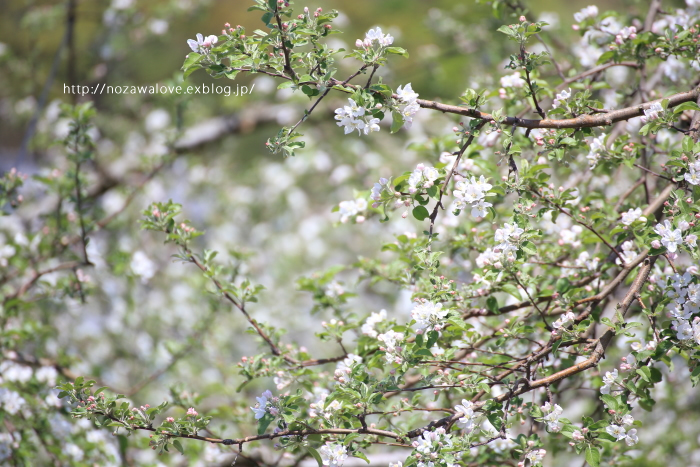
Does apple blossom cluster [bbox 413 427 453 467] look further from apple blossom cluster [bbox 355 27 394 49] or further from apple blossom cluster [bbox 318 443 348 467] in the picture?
apple blossom cluster [bbox 355 27 394 49]

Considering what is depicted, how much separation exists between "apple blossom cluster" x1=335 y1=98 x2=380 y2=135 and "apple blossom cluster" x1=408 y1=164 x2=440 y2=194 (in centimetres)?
14

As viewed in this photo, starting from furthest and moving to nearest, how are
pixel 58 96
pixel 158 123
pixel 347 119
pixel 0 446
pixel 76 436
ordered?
pixel 58 96 < pixel 158 123 < pixel 76 436 < pixel 0 446 < pixel 347 119

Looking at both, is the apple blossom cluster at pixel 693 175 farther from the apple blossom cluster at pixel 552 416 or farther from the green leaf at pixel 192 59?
the green leaf at pixel 192 59

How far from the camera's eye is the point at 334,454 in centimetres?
130

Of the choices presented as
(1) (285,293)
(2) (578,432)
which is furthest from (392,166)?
(2) (578,432)

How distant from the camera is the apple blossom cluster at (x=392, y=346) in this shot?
1.33m

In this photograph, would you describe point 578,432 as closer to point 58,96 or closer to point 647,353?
point 647,353

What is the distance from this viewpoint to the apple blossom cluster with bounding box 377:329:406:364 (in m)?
1.33

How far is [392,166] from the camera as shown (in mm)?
4418

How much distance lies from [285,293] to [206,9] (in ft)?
8.07

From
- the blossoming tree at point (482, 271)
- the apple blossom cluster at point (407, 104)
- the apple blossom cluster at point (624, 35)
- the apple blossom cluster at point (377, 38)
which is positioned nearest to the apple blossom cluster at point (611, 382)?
the blossoming tree at point (482, 271)

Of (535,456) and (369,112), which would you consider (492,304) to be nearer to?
(535,456)

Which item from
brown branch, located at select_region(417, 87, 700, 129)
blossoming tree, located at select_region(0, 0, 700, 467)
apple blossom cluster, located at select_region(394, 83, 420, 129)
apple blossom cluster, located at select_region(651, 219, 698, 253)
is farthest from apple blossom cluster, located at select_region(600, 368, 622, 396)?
apple blossom cluster, located at select_region(394, 83, 420, 129)

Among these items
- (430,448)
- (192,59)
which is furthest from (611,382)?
(192,59)
